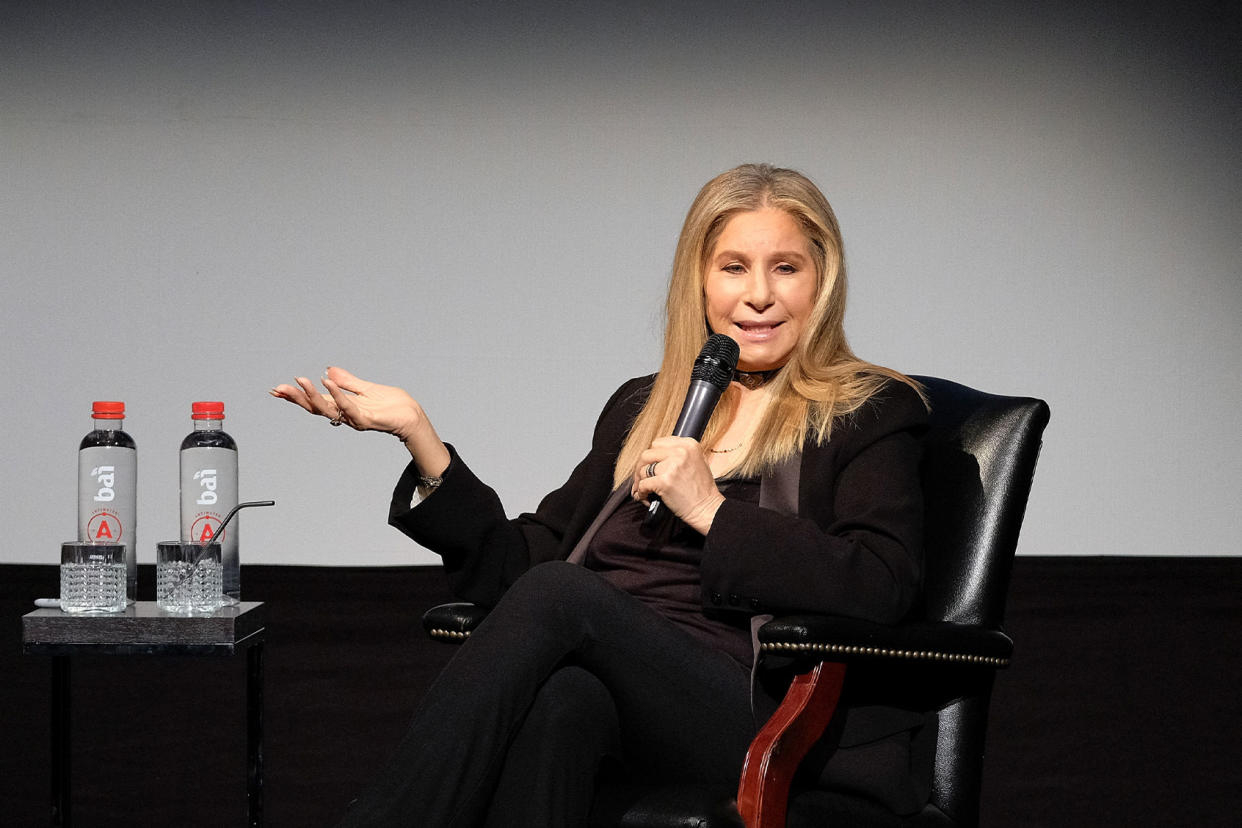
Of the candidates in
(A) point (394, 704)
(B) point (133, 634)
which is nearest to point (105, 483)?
(B) point (133, 634)

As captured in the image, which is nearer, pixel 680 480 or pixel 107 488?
pixel 680 480

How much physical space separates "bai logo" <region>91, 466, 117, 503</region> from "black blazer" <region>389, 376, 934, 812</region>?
1.61 ft

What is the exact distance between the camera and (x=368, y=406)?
66.3 inches

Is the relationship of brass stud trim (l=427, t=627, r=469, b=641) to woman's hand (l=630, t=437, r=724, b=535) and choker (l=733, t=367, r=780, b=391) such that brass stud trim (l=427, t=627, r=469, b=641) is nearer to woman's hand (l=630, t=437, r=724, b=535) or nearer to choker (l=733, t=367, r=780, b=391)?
woman's hand (l=630, t=437, r=724, b=535)

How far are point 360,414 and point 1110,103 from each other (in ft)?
8.82

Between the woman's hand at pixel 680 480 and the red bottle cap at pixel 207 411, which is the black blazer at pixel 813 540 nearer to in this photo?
the woman's hand at pixel 680 480

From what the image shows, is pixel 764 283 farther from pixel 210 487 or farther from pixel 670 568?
pixel 210 487

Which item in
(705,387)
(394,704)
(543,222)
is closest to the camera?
(705,387)

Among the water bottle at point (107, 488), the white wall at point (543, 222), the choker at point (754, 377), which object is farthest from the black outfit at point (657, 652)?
the white wall at point (543, 222)

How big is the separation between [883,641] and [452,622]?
550 mm

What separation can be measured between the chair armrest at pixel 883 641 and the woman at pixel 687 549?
→ 0.06m

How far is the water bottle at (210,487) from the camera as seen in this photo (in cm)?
194

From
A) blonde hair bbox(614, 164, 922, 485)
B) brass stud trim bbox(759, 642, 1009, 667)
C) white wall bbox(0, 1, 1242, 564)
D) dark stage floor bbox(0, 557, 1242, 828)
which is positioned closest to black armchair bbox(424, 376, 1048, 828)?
brass stud trim bbox(759, 642, 1009, 667)

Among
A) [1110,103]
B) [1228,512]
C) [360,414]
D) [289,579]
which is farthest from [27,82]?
[1228,512]
